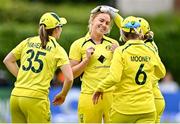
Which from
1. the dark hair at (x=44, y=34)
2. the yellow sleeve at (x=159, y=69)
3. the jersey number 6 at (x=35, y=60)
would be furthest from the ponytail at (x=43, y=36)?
the yellow sleeve at (x=159, y=69)

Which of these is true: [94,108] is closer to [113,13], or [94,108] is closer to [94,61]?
[94,61]

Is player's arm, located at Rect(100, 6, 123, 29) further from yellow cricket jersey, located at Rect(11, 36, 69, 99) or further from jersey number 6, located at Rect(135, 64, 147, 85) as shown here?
jersey number 6, located at Rect(135, 64, 147, 85)

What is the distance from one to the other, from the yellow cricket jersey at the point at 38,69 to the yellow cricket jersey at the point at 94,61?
0.67 m

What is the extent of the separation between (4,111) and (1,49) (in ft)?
21.6

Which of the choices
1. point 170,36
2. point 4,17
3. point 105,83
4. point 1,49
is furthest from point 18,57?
point 4,17

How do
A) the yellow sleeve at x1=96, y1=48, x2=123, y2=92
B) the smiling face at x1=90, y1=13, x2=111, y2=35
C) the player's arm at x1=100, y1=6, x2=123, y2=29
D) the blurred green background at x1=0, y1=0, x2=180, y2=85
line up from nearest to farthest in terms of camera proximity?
the yellow sleeve at x1=96, y1=48, x2=123, y2=92 < the smiling face at x1=90, y1=13, x2=111, y2=35 < the player's arm at x1=100, y1=6, x2=123, y2=29 < the blurred green background at x1=0, y1=0, x2=180, y2=85

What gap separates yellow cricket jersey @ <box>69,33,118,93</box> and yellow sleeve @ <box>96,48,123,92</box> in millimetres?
1011

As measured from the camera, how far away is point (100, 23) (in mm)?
13336

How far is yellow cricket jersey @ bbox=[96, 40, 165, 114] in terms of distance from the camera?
12.1 meters

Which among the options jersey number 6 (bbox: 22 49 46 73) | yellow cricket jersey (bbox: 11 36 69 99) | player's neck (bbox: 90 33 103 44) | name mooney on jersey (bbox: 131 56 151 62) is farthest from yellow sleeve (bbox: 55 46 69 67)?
name mooney on jersey (bbox: 131 56 151 62)

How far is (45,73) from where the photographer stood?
12586 mm

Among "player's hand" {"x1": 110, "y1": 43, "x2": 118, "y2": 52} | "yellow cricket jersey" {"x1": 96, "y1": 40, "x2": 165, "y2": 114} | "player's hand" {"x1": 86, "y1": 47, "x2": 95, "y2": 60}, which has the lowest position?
"yellow cricket jersey" {"x1": 96, "y1": 40, "x2": 165, "y2": 114}

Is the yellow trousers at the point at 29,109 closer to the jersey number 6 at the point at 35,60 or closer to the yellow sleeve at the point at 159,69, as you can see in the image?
the jersey number 6 at the point at 35,60

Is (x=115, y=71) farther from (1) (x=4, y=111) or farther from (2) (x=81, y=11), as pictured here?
(2) (x=81, y=11)
